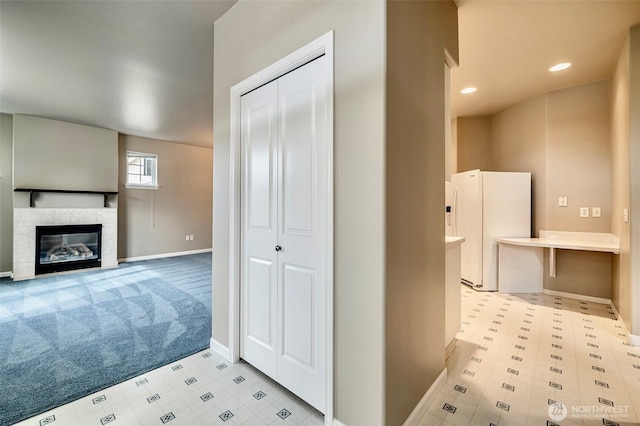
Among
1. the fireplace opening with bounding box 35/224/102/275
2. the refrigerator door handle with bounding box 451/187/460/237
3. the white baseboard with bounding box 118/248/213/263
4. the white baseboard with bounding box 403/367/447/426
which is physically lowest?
the white baseboard with bounding box 403/367/447/426

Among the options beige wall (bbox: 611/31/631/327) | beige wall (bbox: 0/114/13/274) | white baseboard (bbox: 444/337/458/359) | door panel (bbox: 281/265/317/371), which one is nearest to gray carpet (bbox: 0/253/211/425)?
beige wall (bbox: 0/114/13/274)

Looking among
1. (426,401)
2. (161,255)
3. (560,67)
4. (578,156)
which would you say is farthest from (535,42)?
(161,255)

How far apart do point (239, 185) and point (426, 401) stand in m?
1.99

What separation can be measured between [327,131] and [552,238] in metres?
4.06

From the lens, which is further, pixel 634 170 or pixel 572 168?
pixel 572 168

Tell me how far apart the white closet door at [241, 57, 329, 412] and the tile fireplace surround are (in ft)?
16.8

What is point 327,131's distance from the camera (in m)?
1.53

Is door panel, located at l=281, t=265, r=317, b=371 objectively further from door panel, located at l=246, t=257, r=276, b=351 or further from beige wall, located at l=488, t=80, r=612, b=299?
beige wall, located at l=488, t=80, r=612, b=299

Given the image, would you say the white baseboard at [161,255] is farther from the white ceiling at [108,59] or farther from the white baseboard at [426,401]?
the white baseboard at [426,401]

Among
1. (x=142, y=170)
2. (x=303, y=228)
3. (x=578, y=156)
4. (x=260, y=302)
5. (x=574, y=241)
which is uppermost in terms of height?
(x=142, y=170)

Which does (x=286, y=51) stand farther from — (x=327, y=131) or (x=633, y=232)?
(x=633, y=232)

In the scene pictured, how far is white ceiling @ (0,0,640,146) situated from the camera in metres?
2.30

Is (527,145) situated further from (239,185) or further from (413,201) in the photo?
(239,185)

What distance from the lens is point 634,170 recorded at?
2.58 metres
